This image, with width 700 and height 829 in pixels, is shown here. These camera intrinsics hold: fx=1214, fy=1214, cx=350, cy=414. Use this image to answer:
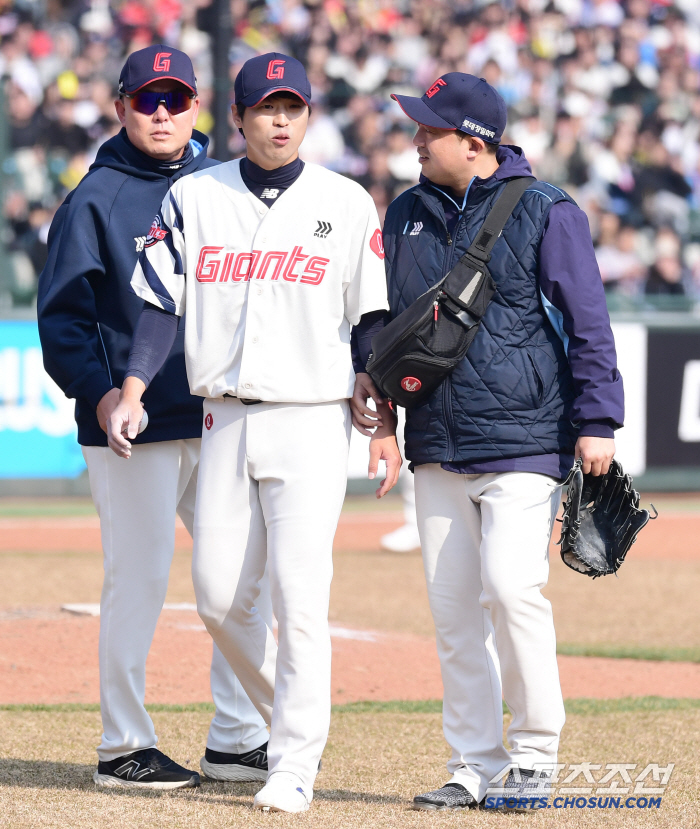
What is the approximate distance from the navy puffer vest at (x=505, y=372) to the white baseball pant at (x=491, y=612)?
0.35 feet

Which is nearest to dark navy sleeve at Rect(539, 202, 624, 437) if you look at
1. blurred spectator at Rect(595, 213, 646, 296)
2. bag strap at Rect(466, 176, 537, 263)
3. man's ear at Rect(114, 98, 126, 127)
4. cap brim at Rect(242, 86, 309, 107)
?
bag strap at Rect(466, 176, 537, 263)

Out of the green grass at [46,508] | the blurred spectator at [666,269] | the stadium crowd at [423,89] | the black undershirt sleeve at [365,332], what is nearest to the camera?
the black undershirt sleeve at [365,332]

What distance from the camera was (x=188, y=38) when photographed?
1492 centimetres

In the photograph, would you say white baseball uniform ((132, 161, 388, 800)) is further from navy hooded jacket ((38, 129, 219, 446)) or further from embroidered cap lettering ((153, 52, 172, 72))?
embroidered cap lettering ((153, 52, 172, 72))

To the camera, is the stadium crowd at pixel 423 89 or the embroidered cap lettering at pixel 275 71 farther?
the stadium crowd at pixel 423 89

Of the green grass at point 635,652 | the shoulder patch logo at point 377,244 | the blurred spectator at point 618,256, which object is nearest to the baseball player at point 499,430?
the shoulder patch logo at point 377,244

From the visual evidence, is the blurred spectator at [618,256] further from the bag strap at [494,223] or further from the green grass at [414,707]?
the bag strap at [494,223]

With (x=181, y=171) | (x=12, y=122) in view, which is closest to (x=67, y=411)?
(x=12, y=122)

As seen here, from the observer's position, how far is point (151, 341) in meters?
3.65

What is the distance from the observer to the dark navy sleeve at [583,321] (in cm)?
351

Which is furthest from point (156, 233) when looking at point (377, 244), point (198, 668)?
point (198, 668)

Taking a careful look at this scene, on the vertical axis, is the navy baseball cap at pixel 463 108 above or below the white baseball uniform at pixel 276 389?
→ above

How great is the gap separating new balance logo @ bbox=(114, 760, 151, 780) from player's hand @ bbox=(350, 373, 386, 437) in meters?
1.29

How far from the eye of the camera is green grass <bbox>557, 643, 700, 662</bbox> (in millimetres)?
6617
